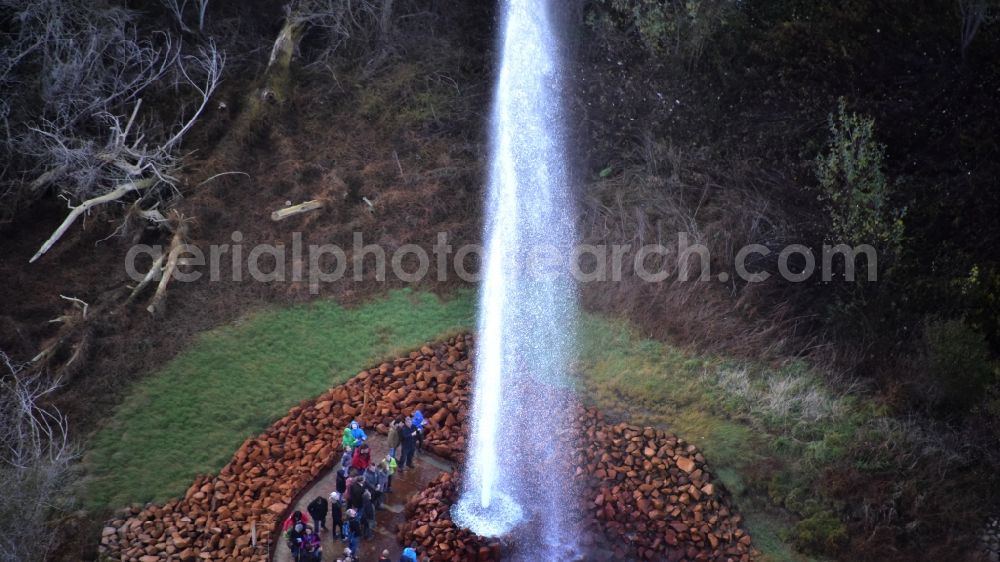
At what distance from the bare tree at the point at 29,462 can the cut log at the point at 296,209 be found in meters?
6.07

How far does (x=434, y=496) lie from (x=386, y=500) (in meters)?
0.86

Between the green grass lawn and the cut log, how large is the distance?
2594 millimetres

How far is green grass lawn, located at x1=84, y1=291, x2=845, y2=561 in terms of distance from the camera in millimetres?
16781

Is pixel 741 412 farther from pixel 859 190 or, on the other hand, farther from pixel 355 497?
pixel 355 497

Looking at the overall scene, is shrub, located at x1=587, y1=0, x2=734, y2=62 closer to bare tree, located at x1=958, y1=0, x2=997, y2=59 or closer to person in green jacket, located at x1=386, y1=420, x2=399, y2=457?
bare tree, located at x1=958, y1=0, x2=997, y2=59

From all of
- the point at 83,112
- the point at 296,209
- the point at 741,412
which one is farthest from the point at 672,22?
the point at 83,112

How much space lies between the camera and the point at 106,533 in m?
15.8

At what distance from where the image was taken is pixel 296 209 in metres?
22.3

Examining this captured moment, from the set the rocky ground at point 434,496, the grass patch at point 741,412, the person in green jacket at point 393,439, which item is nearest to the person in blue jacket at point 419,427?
the rocky ground at point 434,496

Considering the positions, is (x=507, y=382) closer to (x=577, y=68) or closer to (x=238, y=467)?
(x=238, y=467)

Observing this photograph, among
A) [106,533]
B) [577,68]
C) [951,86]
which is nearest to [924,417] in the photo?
[951,86]

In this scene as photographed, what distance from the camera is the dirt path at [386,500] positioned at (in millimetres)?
15383

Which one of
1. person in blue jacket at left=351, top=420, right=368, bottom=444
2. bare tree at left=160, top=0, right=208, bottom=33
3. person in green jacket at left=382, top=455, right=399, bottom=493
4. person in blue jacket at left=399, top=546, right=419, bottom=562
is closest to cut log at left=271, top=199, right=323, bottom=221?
bare tree at left=160, top=0, right=208, bottom=33

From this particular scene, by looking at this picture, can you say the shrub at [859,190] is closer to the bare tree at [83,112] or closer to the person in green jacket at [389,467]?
the person in green jacket at [389,467]
